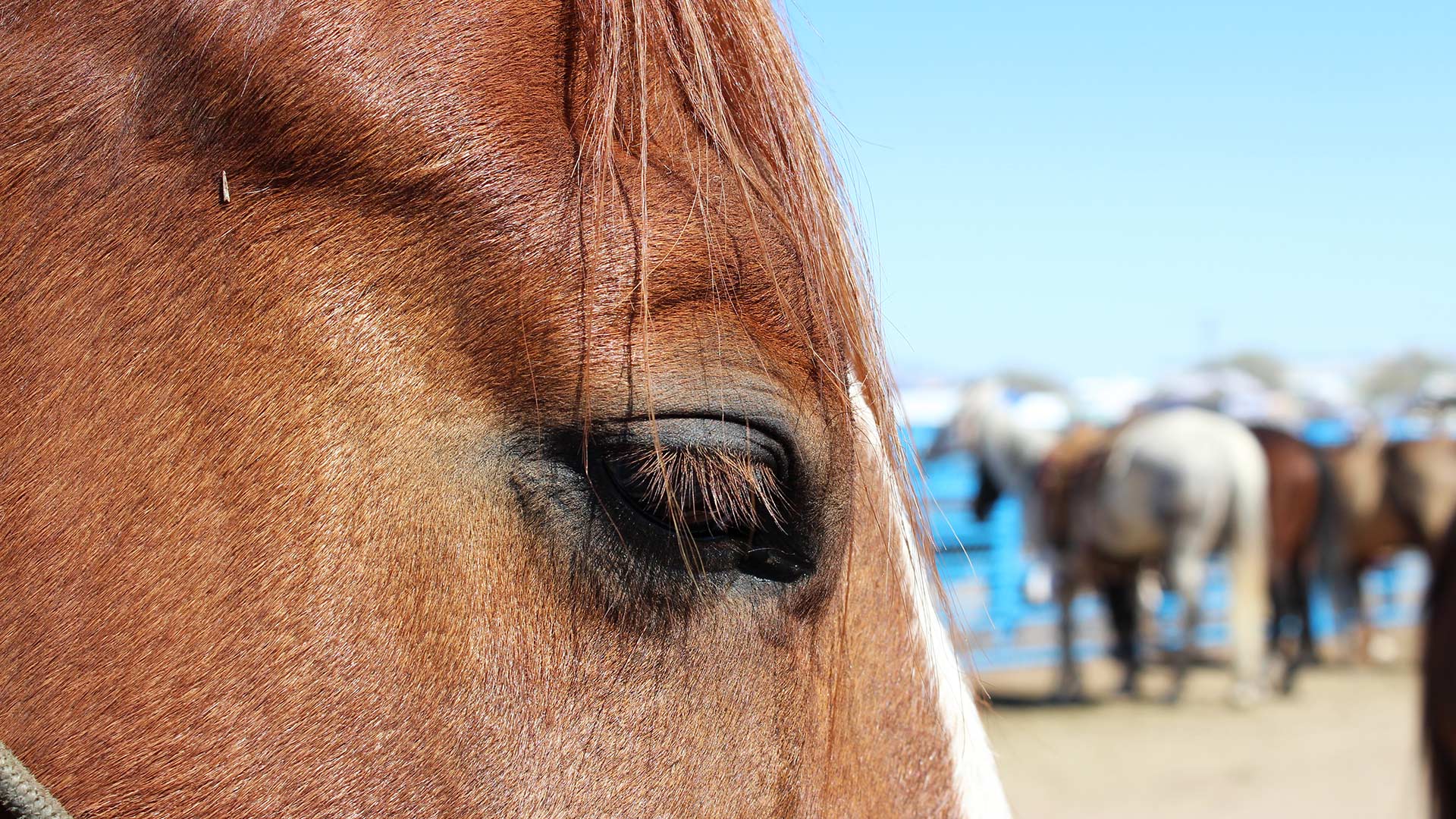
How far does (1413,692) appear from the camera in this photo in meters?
8.32

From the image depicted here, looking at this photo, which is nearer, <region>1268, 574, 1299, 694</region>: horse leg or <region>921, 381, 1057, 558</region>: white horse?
<region>1268, 574, 1299, 694</region>: horse leg

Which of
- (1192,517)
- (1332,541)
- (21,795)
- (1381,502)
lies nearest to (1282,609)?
(1332,541)

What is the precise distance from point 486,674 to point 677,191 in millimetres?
451

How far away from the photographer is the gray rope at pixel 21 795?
731 millimetres

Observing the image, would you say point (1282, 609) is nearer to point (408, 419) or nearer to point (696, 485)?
point (696, 485)

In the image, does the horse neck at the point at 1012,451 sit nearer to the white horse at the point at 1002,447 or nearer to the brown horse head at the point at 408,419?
the white horse at the point at 1002,447

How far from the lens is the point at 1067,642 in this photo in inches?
311

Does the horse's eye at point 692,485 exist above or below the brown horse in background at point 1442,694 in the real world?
above

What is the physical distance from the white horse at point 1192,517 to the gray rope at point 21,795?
762 centimetres

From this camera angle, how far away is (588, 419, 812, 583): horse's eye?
893mm

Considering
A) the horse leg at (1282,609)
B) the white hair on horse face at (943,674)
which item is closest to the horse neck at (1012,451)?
the horse leg at (1282,609)

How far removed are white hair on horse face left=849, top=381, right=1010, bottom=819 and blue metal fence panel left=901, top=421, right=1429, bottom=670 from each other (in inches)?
258

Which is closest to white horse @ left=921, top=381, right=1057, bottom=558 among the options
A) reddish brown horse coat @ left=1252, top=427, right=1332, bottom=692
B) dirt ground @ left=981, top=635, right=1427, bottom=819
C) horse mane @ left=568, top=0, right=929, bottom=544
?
dirt ground @ left=981, top=635, right=1427, bottom=819

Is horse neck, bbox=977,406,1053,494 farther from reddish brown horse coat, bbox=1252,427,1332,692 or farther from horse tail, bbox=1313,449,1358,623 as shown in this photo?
horse tail, bbox=1313,449,1358,623
